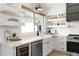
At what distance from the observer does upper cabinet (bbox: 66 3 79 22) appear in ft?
8.02

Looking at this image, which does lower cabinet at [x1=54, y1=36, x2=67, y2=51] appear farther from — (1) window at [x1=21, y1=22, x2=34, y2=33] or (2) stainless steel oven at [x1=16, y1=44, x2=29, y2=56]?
(2) stainless steel oven at [x1=16, y1=44, x2=29, y2=56]

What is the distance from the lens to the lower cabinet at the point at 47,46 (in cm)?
207

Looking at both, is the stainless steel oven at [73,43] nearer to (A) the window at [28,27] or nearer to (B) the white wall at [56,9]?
(B) the white wall at [56,9]

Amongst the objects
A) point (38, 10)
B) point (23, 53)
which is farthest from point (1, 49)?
point (38, 10)

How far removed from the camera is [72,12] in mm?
2502

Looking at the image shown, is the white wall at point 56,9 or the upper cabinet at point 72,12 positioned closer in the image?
the white wall at point 56,9

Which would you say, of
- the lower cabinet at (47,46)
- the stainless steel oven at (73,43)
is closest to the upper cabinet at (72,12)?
the stainless steel oven at (73,43)

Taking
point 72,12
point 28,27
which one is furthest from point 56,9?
point 28,27

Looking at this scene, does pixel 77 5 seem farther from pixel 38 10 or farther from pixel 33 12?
pixel 33 12

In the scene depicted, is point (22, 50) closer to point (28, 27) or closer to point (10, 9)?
point (10, 9)

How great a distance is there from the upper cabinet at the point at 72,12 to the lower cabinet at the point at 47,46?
739mm

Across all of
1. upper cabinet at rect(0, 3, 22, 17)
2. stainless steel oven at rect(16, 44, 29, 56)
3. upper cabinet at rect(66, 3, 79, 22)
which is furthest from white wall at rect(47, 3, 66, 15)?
stainless steel oven at rect(16, 44, 29, 56)

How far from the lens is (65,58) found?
2.03ft

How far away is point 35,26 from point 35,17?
227 millimetres
